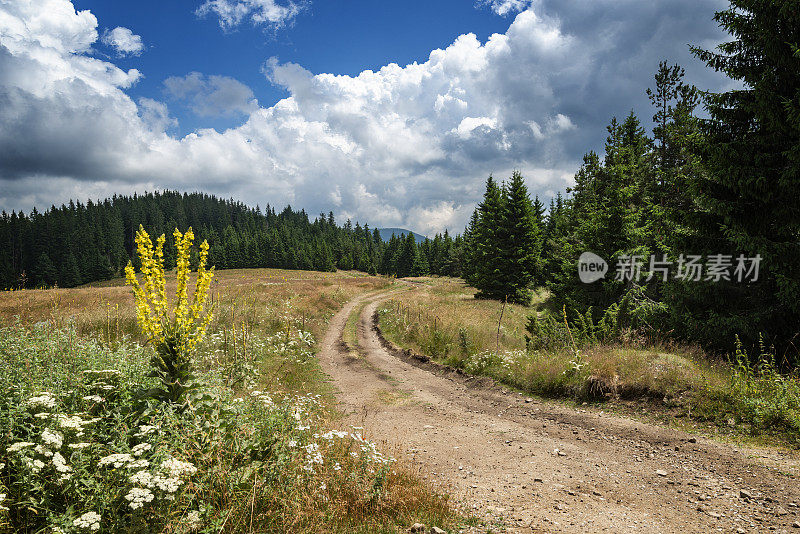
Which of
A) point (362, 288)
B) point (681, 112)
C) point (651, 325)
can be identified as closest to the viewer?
point (651, 325)

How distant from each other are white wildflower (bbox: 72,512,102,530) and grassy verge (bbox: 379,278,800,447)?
8855 millimetres

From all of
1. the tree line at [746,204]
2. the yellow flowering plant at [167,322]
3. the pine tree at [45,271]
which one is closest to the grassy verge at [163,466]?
the yellow flowering plant at [167,322]

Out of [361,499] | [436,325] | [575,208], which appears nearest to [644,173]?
[575,208]

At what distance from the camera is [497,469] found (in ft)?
18.3

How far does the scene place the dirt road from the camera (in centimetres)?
423

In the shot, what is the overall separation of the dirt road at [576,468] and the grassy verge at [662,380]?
0.74 m

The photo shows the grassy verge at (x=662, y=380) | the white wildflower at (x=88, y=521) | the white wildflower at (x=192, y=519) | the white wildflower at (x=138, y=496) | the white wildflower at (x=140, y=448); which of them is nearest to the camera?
the white wildflower at (x=88, y=521)

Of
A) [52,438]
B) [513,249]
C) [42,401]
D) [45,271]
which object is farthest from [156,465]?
[45,271]

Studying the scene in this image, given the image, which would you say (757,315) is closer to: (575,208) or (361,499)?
(361,499)

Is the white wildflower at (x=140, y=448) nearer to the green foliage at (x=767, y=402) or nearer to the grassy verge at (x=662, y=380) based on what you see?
the grassy verge at (x=662, y=380)

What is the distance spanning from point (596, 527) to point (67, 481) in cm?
567

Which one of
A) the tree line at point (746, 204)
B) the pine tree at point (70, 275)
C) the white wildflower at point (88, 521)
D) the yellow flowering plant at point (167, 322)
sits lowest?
the pine tree at point (70, 275)

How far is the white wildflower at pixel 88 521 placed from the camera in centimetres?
276

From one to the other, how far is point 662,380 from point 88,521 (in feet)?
32.5
